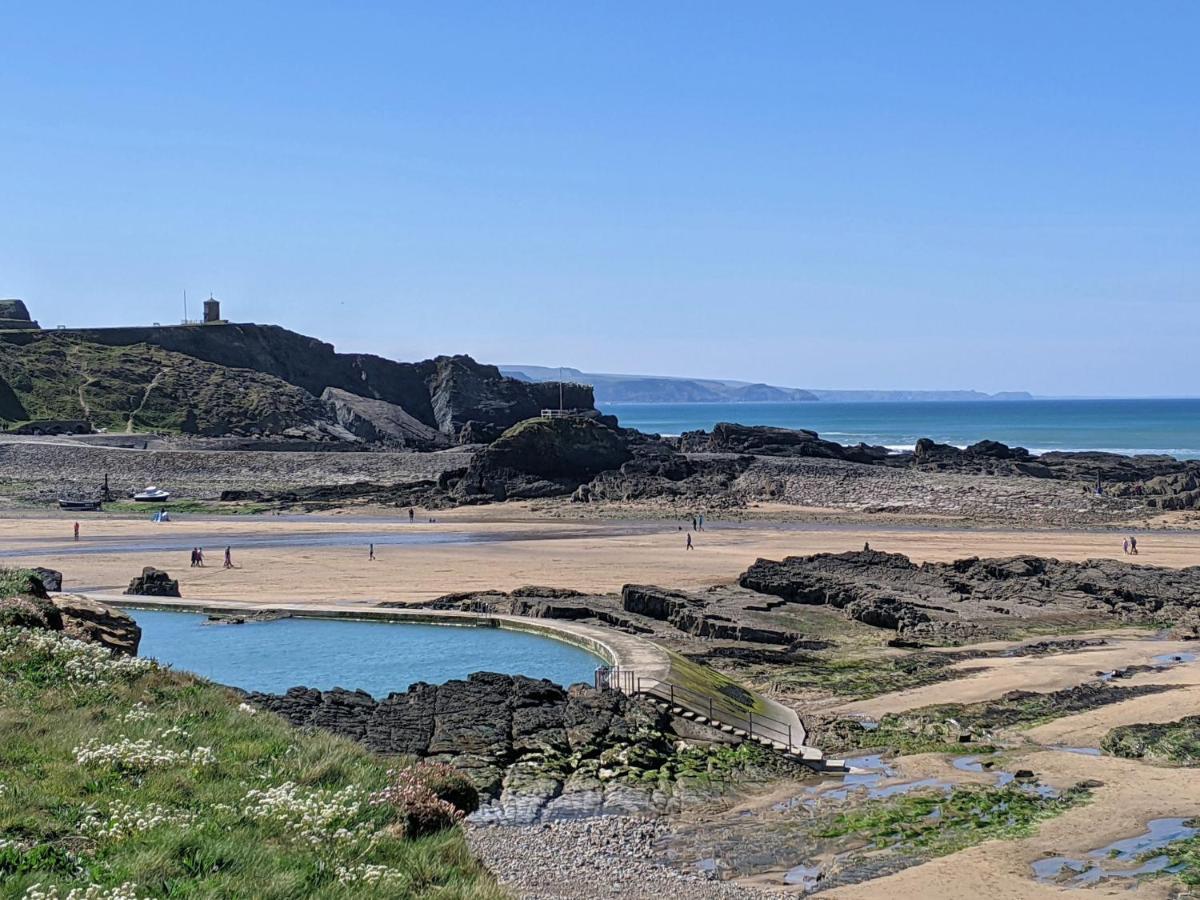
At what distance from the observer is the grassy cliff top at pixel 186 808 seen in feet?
25.7

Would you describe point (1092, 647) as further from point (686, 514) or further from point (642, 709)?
point (686, 514)

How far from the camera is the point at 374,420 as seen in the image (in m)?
102

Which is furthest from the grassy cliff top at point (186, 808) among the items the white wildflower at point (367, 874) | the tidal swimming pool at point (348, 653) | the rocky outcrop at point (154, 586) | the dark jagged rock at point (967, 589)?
the dark jagged rock at point (967, 589)

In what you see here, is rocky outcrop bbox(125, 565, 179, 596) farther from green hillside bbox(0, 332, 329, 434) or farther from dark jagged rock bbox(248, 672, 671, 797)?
green hillside bbox(0, 332, 329, 434)

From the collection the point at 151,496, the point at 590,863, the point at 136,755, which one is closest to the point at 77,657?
the point at 136,755

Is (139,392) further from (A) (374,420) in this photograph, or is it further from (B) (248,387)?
(A) (374,420)

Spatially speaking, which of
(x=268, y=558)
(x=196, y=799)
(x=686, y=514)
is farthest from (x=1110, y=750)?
(x=686, y=514)

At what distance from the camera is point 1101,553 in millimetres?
43156

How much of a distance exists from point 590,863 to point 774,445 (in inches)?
2555

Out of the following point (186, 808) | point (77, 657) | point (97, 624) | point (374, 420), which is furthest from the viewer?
point (374, 420)

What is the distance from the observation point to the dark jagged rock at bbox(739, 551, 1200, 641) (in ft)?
97.1

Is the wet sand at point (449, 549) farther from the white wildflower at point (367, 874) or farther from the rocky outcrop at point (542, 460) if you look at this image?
the white wildflower at point (367, 874)

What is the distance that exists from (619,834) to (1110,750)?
26.4 feet

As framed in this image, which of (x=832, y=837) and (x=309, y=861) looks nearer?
(x=309, y=861)
